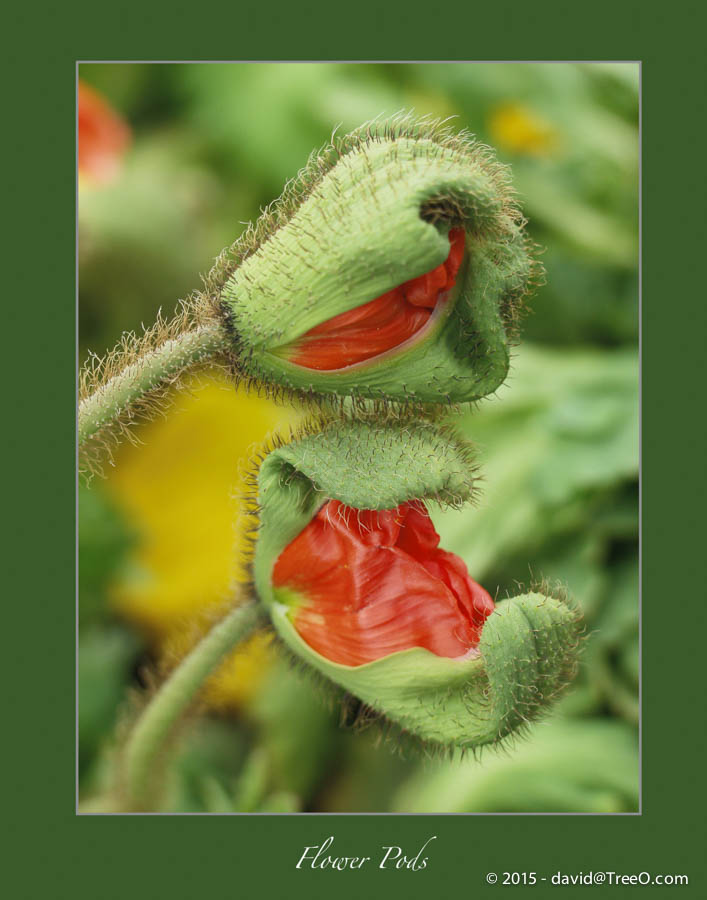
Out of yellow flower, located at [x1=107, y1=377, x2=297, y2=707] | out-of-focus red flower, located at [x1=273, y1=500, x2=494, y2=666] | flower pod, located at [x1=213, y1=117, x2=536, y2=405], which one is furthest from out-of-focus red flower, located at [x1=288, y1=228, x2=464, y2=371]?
yellow flower, located at [x1=107, y1=377, x2=297, y2=707]

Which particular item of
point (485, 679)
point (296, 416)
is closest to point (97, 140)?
point (296, 416)

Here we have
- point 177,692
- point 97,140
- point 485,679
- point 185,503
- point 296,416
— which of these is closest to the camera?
point 485,679

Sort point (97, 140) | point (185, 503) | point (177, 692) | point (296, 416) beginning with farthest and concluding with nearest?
point (185, 503), point (97, 140), point (296, 416), point (177, 692)

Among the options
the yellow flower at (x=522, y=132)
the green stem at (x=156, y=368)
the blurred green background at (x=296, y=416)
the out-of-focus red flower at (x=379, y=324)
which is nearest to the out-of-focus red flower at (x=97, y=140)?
the blurred green background at (x=296, y=416)

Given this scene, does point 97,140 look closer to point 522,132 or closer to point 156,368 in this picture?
point 522,132

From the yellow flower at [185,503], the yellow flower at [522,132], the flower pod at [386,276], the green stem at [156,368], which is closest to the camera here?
the flower pod at [386,276]

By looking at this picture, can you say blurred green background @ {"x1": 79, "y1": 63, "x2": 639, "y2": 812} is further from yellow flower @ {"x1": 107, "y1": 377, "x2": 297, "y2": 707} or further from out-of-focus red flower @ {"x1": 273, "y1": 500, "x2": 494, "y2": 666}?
out-of-focus red flower @ {"x1": 273, "y1": 500, "x2": 494, "y2": 666}

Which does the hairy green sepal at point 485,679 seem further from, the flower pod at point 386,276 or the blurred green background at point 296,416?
the blurred green background at point 296,416

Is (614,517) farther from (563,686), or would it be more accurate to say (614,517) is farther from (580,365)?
(563,686)
